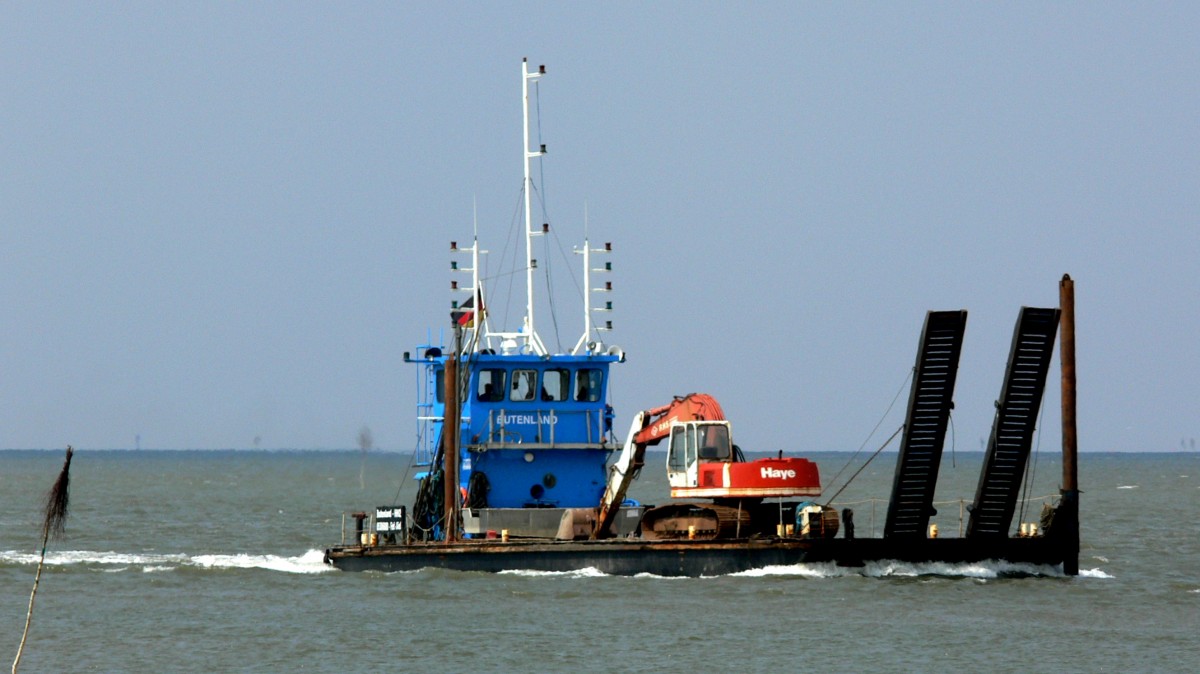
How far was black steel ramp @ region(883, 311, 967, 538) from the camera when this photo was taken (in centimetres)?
2948

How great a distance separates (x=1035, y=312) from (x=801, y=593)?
237 inches

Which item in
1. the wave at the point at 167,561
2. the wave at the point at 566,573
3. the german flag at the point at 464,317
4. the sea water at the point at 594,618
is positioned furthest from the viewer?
the wave at the point at 167,561

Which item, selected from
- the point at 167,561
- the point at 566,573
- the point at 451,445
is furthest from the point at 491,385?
the point at 167,561

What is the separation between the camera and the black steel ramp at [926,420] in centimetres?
2948

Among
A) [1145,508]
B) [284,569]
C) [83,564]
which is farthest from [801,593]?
[1145,508]

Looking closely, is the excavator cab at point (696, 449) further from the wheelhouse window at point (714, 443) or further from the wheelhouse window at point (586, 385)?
the wheelhouse window at point (586, 385)

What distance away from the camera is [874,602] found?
28.6 meters

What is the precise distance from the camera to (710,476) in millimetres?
29734

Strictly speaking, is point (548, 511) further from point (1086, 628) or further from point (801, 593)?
point (1086, 628)

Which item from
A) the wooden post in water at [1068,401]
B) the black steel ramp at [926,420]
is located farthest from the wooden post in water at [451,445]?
the wooden post in water at [1068,401]

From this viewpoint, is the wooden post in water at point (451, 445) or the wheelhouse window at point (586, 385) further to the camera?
the wheelhouse window at point (586, 385)

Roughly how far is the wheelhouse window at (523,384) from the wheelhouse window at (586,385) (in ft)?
2.52

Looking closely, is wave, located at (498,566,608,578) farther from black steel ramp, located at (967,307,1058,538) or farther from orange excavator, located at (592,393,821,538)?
black steel ramp, located at (967,307,1058,538)

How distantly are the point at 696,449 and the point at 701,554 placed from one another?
172 centimetres
